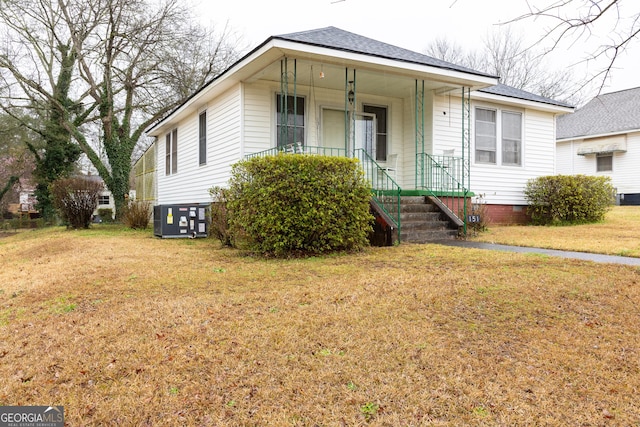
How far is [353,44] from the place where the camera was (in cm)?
893

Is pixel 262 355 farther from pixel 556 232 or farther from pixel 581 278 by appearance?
pixel 556 232

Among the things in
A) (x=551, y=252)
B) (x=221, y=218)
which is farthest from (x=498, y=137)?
(x=221, y=218)

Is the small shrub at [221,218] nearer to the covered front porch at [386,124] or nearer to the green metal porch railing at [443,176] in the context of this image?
the covered front porch at [386,124]

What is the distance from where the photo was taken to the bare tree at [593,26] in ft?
11.4

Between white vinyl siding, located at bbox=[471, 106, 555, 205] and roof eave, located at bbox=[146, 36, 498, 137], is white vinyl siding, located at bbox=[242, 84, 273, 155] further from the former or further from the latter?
white vinyl siding, located at bbox=[471, 106, 555, 205]

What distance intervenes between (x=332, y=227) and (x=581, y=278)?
10.6 ft

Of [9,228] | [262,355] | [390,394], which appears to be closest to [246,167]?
[262,355]

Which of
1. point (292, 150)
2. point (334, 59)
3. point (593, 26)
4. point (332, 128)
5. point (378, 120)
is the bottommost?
point (292, 150)

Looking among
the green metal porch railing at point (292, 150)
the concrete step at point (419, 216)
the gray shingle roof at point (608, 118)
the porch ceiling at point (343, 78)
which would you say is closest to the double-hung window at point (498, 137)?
the porch ceiling at point (343, 78)

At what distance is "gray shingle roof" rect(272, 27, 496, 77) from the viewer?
8.05m

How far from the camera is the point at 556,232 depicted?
934 centimetres

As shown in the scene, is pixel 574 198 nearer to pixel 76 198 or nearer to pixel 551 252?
pixel 551 252

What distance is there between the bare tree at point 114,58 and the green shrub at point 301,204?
40.6ft

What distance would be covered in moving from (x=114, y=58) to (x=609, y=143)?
71.0ft
